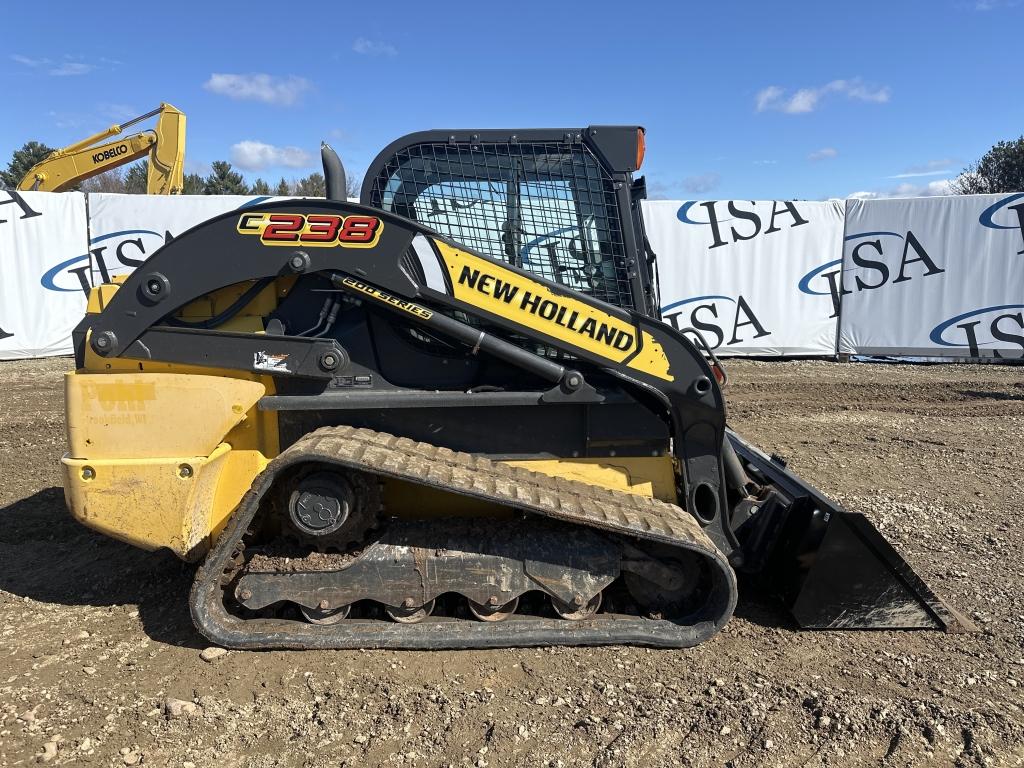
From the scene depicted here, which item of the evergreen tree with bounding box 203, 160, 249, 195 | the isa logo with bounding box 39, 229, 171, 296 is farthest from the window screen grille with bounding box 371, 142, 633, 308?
the evergreen tree with bounding box 203, 160, 249, 195

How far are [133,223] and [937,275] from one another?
46.4 feet

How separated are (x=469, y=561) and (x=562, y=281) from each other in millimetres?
1470

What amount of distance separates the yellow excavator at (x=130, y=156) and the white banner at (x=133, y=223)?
1183 mm

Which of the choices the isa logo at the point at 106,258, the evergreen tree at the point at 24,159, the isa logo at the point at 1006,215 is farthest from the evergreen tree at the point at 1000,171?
the evergreen tree at the point at 24,159

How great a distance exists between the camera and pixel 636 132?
354cm

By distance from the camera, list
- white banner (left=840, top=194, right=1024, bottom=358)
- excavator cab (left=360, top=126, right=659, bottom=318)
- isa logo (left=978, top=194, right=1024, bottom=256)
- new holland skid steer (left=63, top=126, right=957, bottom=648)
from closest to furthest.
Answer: new holland skid steer (left=63, top=126, right=957, bottom=648), excavator cab (left=360, top=126, right=659, bottom=318), isa logo (left=978, top=194, right=1024, bottom=256), white banner (left=840, top=194, right=1024, bottom=358)

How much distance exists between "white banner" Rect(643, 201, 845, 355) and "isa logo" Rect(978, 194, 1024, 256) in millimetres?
2352

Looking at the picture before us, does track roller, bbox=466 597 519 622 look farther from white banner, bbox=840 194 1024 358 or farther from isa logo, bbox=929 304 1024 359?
isa logo, bbox=929 304 1024 359

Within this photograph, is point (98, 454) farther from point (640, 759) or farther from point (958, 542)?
point (958, 542)

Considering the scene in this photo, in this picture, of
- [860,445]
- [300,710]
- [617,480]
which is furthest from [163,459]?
[860,445]

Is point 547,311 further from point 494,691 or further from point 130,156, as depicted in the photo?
point 130,156

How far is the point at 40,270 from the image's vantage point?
1201 cm

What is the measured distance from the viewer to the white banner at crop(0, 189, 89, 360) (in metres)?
11.9

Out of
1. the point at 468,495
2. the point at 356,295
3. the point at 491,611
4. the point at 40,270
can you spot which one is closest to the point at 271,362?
the point at 356,295
